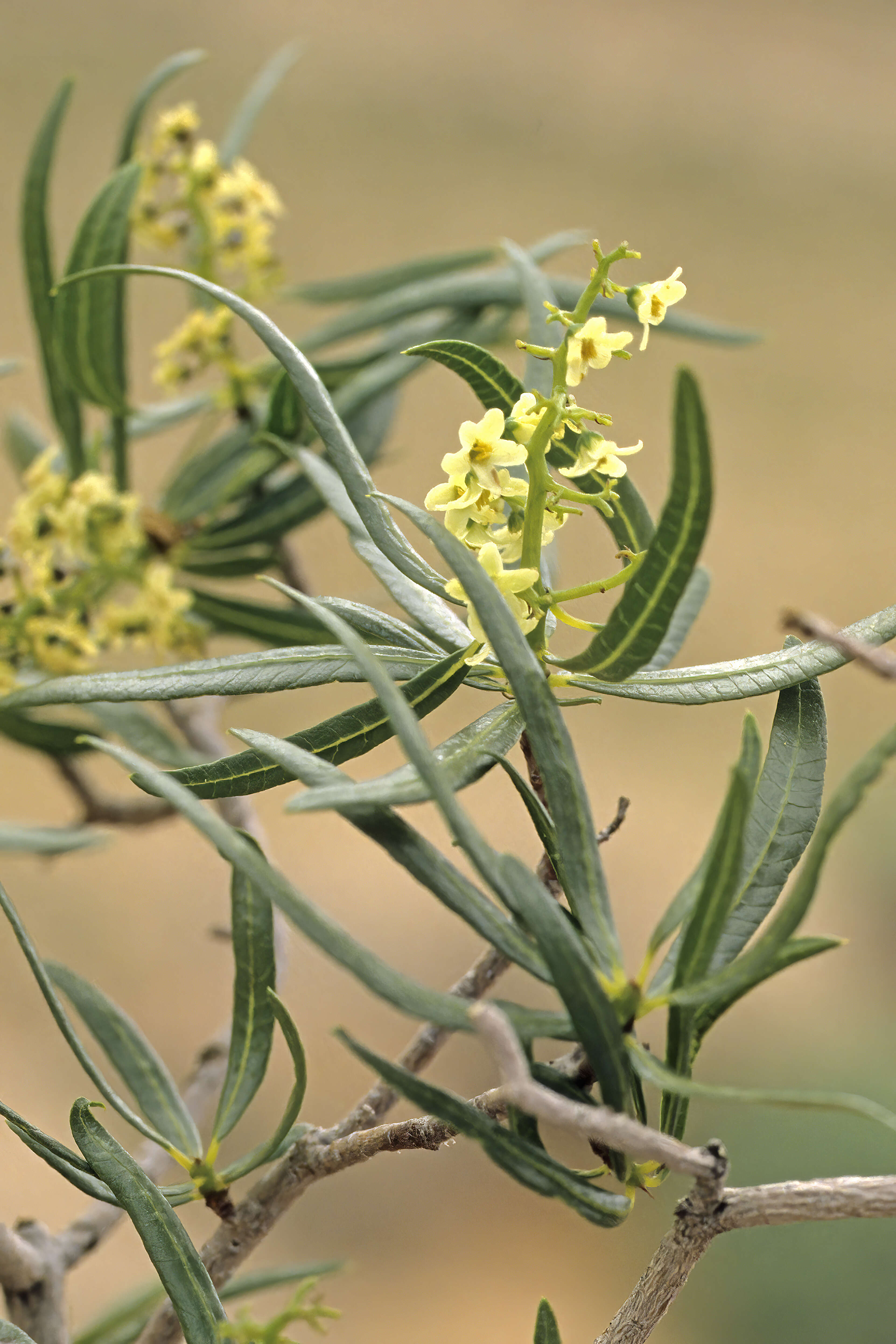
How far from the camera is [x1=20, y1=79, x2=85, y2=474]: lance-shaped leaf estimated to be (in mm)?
547

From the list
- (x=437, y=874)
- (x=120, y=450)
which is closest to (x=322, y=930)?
(x=437, y=874)

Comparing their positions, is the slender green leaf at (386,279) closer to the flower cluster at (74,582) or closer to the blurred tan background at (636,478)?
the flower cluster at (74,582)

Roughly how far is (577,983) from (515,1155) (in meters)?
0.04

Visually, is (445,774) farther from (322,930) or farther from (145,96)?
(145,96)

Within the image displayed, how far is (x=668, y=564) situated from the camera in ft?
0.79

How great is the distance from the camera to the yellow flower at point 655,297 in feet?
0.94

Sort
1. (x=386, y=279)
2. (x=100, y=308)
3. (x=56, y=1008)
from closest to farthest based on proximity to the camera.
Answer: (x=56, y=1008)
(x=100, y=308)
(x=386, y=279)

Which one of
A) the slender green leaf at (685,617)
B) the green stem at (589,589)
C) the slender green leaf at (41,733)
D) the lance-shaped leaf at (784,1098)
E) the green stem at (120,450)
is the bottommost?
the lance-shaped leaf at (784,1098)

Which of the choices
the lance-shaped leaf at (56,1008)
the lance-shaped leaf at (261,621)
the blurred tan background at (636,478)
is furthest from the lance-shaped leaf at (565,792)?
the blurred tan background at (636,478)

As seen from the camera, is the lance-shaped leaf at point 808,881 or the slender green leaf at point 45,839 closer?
the lance-shaped leaf at point 808,881

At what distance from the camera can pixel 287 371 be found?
1.02 ft

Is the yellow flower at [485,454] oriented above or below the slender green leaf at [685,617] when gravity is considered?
below

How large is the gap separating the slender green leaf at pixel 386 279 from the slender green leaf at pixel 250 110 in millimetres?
87

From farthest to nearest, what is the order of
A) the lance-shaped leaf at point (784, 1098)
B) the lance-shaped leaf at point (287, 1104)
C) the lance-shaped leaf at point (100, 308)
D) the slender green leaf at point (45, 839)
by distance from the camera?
the slender green leaf at point (45, 839) < the lance-shaped leaf at point (100, 308) < the lance-shaped leaf at point (287, 1104) < the lance-shaped leaf at point (784, 1098)
